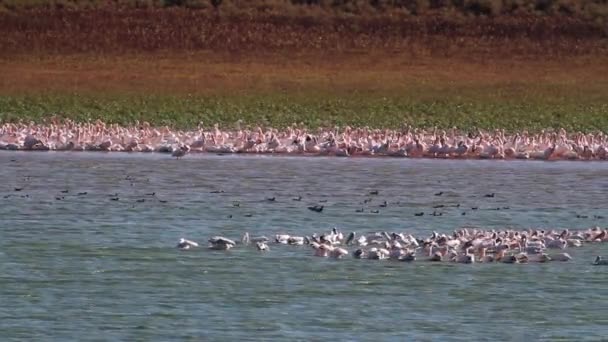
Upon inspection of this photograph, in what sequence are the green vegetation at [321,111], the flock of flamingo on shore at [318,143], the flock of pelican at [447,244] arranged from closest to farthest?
the flock of pelican at [447,244] → the flock of flamingo on shore at [318,143] → the green vegetation at [321,111]

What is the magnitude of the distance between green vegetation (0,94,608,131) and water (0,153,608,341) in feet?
28.2

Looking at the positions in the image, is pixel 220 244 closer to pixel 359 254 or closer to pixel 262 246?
pixel 262 246

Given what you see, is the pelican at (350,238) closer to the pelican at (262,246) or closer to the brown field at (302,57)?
the pelican at (262,246)

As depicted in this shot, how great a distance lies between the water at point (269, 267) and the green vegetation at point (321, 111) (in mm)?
8587

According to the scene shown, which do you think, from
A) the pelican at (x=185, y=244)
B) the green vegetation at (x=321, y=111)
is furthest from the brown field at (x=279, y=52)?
the pelican at (x=185, y=244)

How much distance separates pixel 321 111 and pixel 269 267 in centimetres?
1945

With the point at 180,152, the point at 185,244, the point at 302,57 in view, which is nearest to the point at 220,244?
the point at 185,244

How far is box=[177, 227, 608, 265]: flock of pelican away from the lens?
1372 cm

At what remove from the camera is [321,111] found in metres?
32.6

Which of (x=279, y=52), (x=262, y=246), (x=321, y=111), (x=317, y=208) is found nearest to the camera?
(x=262, y=246)

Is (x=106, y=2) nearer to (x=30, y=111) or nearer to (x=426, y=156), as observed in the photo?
(x=30, y=111)

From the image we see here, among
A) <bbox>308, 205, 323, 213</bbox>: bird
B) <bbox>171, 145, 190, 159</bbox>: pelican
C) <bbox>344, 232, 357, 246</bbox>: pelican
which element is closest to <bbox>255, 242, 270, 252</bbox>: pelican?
<bbox>344, 232, 357, 246</bbox>: pelican

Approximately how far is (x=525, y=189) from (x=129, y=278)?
8.44m

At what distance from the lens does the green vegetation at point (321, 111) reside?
99.0 ft
